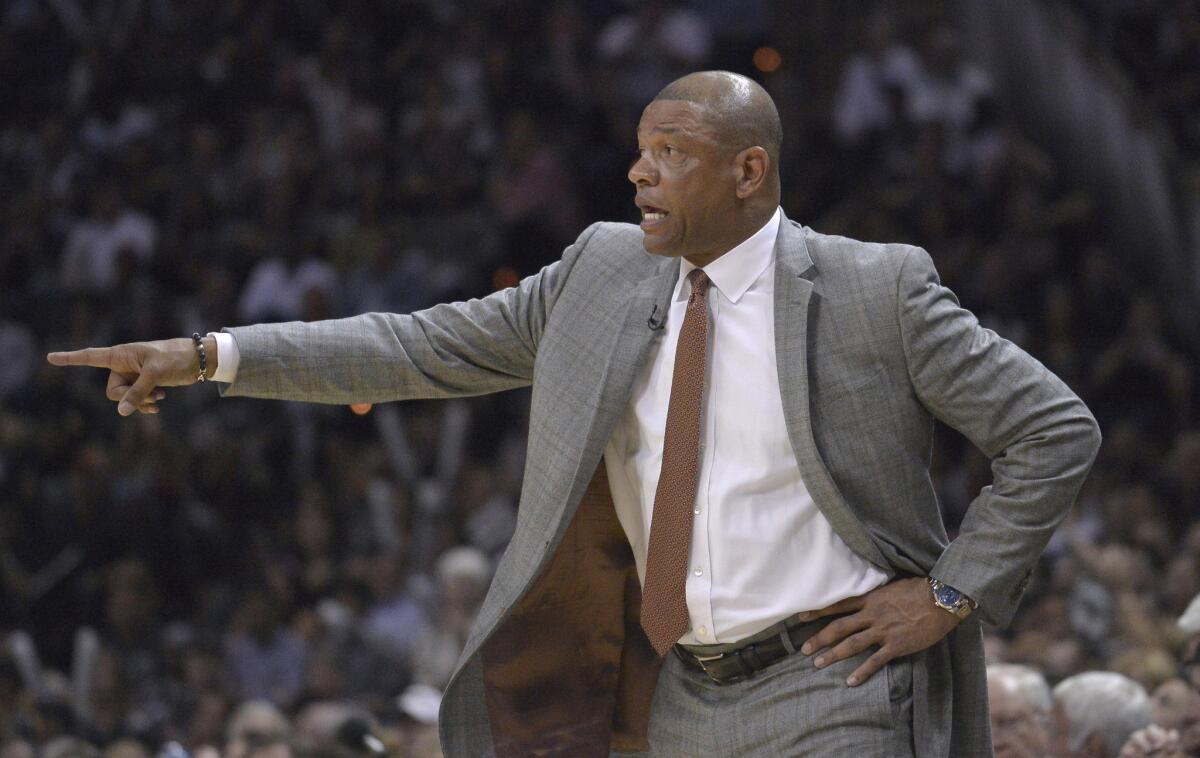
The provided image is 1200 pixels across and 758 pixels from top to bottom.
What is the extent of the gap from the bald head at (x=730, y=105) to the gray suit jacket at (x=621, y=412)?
18 cm

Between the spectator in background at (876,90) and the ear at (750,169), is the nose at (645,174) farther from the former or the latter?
the spectator in background at (876,90)

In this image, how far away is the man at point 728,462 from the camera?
2824 millimetres

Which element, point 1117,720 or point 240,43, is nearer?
point 1117,720

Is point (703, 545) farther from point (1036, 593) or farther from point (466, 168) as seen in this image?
point (466, 168)

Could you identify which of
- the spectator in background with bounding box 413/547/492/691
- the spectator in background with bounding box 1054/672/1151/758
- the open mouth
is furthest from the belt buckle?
the spectator in background with bounding box 413/547/492/691

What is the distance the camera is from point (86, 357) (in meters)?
2.87

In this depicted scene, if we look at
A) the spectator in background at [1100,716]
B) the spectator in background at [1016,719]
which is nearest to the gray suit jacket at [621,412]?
the spectator in background at [1016,719]

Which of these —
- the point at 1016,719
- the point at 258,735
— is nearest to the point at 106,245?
the point at 258,735

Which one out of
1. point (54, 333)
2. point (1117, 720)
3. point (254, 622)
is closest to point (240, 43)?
point (54, 333)

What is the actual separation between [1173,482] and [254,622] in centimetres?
363

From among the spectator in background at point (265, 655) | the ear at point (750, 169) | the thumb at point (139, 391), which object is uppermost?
the ear at point (750, 169)

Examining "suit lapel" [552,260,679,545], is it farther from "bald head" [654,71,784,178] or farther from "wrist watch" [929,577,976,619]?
"wrist watch" [929,577,976,619]

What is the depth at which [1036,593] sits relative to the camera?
20.9ft

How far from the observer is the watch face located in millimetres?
2828
